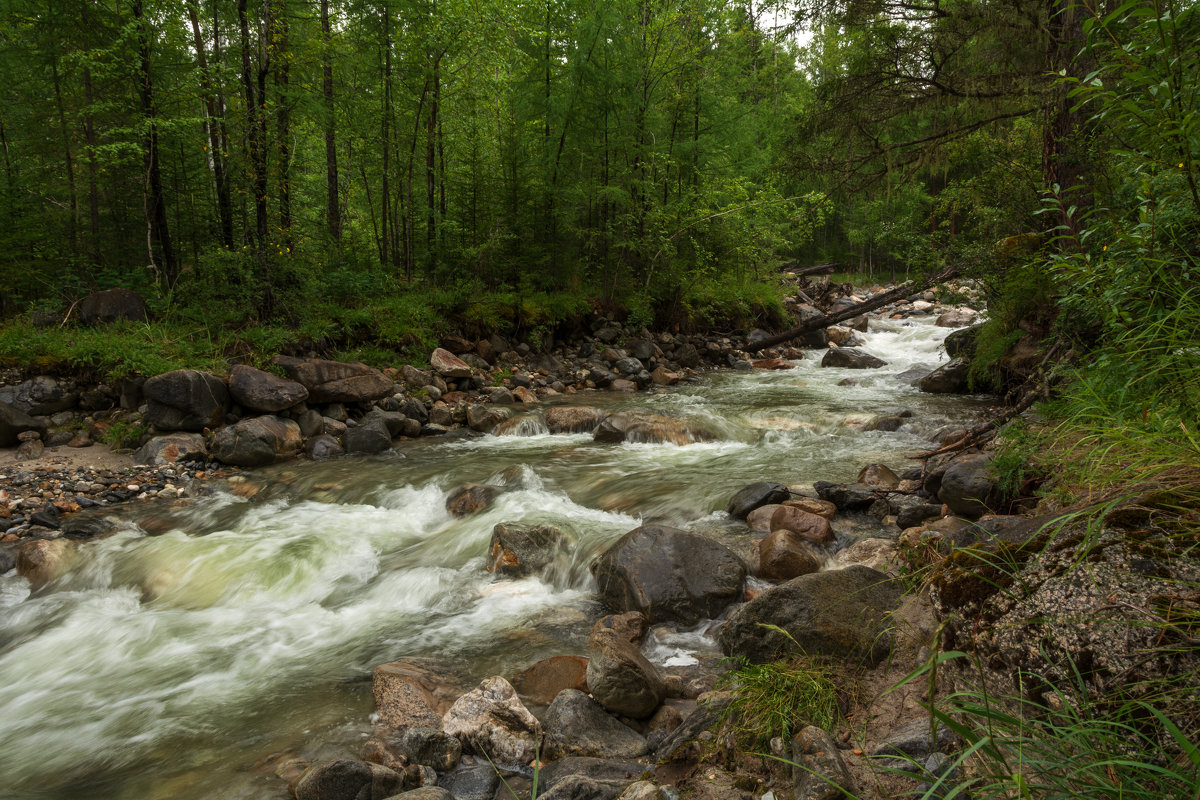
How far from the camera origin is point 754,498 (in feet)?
23.6

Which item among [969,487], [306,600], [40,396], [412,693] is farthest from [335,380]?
[969,487]

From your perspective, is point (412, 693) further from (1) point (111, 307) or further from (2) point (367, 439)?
(1) point (111, 307)

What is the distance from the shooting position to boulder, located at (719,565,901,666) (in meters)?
3.64

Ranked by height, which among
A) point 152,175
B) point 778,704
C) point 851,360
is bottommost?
point 778,704

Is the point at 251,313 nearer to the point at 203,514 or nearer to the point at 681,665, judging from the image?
the point at 203,514

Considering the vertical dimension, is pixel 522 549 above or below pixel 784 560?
below

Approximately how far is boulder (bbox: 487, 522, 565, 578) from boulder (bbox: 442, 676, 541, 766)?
2.19m

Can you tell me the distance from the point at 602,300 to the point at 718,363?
4.06 meters

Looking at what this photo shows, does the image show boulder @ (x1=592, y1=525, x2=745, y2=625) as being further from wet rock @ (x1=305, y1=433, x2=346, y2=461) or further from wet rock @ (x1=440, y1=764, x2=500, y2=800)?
wet rock @ (x1=305, y1=433, x2=346, y2=461)

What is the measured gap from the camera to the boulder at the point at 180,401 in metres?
9.73

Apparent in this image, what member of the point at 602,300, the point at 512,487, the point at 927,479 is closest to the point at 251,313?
the point at 512,487

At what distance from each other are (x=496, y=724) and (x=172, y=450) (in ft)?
26.9

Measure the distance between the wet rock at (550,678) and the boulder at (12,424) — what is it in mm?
9500

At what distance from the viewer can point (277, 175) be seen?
467 inches
